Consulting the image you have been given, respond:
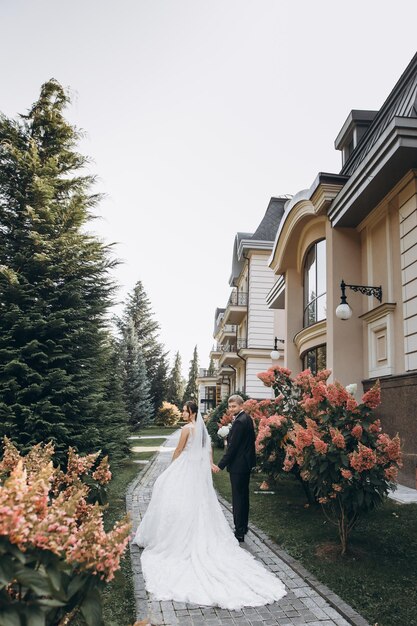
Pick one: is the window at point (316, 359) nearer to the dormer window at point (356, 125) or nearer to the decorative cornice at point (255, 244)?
the dormer window at point (356, 125)

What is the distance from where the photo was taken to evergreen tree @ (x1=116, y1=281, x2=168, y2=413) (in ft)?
180

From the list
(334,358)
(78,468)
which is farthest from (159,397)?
(78,468)

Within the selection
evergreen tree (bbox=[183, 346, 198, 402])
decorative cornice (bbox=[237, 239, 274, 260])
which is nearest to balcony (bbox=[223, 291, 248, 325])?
decorative cornice (bbox=[237, 239, 274, 260])

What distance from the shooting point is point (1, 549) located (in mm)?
1792

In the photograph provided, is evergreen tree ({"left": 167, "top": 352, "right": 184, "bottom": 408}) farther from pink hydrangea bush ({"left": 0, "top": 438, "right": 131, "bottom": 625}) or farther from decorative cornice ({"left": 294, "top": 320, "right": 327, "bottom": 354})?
pink hydrangea bush ({"left": 0, "top": 438, "right": 131, "bottom": 625})

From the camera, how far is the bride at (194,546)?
4641mm

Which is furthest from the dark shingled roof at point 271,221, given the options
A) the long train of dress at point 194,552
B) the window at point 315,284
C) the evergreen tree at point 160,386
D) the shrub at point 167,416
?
the evergreen tree at point 160,386

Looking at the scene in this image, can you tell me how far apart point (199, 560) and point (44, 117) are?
1063cm

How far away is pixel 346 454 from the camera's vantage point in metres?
5.48

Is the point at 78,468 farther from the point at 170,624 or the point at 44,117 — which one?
the point at 44,117

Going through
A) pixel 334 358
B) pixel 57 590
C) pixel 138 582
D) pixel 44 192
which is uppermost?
pixel 44 192

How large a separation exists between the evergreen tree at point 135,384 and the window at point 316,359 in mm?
17708

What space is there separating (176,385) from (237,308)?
1539 inches

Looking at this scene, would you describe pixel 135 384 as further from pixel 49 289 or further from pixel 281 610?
pixel 281 610
